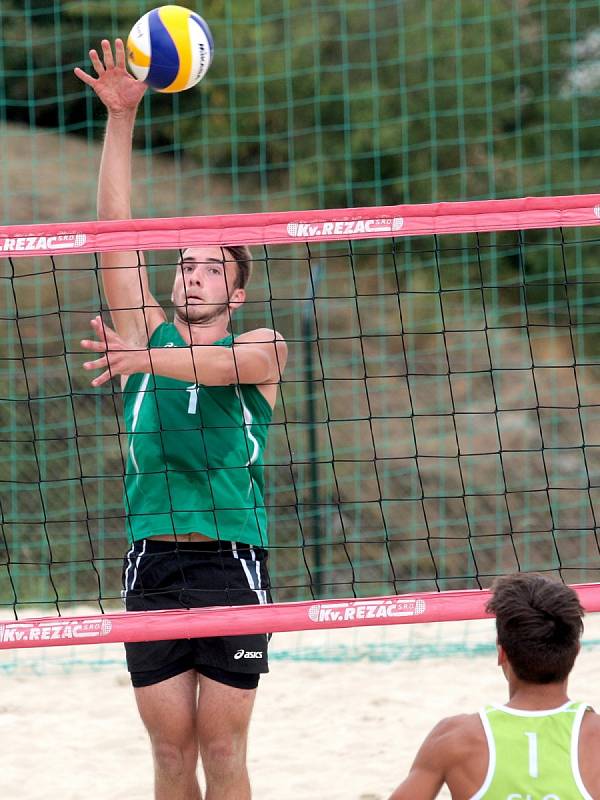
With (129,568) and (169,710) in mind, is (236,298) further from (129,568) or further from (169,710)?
(169,710)

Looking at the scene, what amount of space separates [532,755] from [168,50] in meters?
2.59

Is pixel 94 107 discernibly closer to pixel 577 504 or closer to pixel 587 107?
pixel 587 107

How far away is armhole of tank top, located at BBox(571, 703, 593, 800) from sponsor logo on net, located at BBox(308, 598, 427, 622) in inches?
45.7

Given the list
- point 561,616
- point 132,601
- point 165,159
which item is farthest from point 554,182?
point 561,616

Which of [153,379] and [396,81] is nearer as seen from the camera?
[153,379]

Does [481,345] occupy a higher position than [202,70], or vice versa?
[202,70]

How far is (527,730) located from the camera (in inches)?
90.7

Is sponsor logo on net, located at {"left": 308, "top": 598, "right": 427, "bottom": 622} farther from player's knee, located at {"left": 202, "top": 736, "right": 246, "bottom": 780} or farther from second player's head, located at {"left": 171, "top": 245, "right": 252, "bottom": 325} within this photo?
second player's head, located at {"left": 171, "top": 245, "right": 252, "bottom": 325}


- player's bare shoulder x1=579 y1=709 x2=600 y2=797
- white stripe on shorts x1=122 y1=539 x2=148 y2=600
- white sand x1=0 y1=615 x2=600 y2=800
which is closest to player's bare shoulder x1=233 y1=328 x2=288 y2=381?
white stripe on shorts x1=122 y1=539 x2=148 y2=600

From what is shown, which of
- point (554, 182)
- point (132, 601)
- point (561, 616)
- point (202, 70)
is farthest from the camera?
point (554, 182)

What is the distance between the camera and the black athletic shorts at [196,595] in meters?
3.37

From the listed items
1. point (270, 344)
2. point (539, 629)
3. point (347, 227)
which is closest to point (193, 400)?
point (270, 344)

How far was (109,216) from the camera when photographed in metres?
3.66

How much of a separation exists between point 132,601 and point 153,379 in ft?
2.13
